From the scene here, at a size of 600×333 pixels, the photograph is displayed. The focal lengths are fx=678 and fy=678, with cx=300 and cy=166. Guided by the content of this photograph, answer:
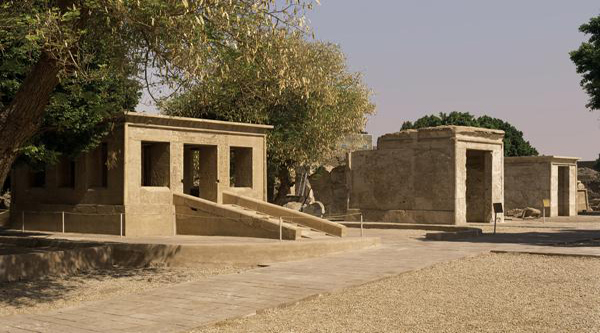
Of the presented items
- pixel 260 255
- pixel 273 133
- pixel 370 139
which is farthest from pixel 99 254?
pixel 370 139

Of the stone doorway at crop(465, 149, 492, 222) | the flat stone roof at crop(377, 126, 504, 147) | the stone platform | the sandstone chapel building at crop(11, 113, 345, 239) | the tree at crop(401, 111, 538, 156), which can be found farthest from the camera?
the tree at crop(401, 111, 538, 156)

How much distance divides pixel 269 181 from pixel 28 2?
75.9 ft

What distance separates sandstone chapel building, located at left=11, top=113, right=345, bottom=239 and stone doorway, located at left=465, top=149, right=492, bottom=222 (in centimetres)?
980

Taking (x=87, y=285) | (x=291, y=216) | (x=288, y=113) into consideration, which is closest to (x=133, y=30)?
(x=87, y=285)

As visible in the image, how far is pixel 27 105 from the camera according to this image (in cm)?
1004

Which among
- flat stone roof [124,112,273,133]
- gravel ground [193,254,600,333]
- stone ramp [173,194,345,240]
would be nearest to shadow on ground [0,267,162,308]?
stone ramp [173,194,345,240]

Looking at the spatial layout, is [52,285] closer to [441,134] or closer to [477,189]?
[441,134]

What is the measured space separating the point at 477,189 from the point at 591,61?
7572mm

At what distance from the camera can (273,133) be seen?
2959 centimetres

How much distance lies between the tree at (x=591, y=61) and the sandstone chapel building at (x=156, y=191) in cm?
1014

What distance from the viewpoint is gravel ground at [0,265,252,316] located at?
10.5 meters

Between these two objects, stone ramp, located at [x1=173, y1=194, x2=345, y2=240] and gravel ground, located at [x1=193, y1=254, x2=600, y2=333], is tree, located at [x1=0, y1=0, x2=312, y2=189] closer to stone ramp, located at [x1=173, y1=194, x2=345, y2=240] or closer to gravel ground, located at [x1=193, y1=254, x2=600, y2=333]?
gravel ground, located at [x1=193, y1=254, x2=600, y2=333]

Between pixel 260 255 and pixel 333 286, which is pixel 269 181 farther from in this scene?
pixel 333 286

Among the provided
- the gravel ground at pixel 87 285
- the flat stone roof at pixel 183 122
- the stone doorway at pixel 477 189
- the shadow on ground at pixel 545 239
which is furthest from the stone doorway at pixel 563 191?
the gravel ground at pixel 87 285
